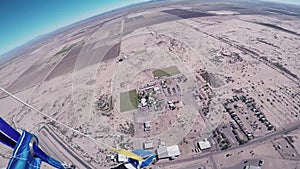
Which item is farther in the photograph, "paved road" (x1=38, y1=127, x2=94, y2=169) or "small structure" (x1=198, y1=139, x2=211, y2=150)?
"paved road" (x1=38, y1=127, x2=94, y2=169)

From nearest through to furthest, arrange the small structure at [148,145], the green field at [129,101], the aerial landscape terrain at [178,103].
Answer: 1. the aerial landscape terrain at [178,103]
2. the small structure at [148,145]
3. the green field at [129,101]

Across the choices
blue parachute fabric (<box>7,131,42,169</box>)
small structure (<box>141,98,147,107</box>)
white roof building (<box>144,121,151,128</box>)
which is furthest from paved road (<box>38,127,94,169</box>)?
blue parachute fabric (<box>7,131,42,169</box>)

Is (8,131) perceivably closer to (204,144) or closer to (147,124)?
(204,144)

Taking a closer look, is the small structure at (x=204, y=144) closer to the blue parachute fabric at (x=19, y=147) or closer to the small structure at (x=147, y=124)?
the small structure at (x=147, y=124)

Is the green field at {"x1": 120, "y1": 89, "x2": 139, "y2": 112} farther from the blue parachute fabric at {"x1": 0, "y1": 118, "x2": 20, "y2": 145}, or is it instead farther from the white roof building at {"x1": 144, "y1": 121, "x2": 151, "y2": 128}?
the blue parachute fabric at {"x1": 0, "y1": 118, "x2": 20, "y2": 145}

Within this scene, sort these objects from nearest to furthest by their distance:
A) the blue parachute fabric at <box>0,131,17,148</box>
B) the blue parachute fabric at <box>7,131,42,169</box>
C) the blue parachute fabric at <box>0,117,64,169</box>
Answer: the blue parachute fabric at <box>7,131,42,169</box>
the blue parachute fabric at <box>0,117,64,169</box>
the blue parachute fabric at <box>0,131,17,148</box>

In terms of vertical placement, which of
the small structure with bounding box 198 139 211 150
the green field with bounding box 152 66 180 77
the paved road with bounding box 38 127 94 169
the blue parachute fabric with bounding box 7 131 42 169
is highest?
the blue parachute fabric with bounding box 7 131 42 169

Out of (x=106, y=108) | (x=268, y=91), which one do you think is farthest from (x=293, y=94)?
(x=106, y=108)

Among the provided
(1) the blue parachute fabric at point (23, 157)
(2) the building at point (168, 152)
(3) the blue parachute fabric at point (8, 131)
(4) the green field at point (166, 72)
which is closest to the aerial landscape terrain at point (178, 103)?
(2) the building at point (168, 152)
